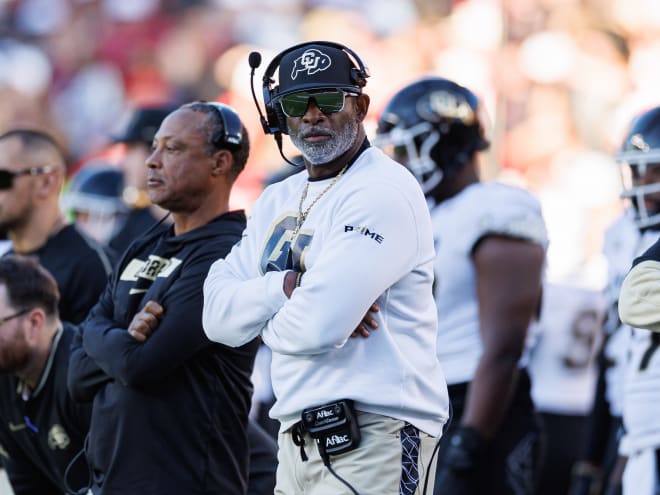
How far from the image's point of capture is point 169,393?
421cm

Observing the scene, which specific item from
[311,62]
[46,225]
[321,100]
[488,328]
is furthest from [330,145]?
[46,225]

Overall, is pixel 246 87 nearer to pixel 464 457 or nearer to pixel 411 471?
pixel 464 457

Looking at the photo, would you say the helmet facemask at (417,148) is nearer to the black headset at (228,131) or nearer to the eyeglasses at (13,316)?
the black headset at (228,131)

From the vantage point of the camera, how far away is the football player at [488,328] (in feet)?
17.0

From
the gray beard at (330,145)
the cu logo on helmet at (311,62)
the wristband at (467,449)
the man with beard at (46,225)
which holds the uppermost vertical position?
the cu logo on helmet at (311,62)

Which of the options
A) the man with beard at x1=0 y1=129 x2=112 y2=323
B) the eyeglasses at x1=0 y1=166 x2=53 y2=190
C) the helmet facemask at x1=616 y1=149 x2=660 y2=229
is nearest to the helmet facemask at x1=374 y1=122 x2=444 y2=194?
the helmet facemask at x1=616 y1=149 x2=660 y2=229

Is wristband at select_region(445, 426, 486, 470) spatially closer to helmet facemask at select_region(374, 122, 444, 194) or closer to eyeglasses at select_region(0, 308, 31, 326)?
helmet facemask at select_region(374, 122, 444, 194)

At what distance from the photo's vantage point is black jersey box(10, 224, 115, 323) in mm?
5539

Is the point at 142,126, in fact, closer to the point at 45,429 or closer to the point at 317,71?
the point at 45,429

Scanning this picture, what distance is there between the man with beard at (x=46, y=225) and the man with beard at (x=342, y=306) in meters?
1.92

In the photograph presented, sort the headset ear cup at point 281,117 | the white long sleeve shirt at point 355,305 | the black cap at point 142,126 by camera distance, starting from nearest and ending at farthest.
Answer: the white long sleeve shirt at point 355,305
the headset ear cup at point 281,117
the black cap at point 142,126

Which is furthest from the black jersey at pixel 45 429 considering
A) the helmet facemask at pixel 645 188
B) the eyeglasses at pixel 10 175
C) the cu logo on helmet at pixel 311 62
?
the helmet facemask at pixel 645 188

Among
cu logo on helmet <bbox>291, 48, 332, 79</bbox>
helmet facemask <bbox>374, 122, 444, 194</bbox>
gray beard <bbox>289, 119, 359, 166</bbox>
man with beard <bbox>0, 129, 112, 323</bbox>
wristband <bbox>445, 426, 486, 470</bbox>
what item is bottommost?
wristband <bbox>445, 426, 486, 470</bbox>

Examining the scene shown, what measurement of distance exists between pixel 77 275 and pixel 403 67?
287 inches
